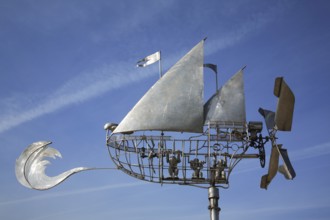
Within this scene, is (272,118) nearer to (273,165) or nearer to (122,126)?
(273,165)

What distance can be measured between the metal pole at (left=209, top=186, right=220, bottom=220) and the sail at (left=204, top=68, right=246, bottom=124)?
9.08 feet

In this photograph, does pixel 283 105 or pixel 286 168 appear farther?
pixel 283 105

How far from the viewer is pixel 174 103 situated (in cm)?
1973

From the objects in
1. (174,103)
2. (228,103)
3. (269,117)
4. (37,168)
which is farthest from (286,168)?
(37,168)

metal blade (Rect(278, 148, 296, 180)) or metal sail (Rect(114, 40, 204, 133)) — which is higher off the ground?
metal sail (Rect(114, 40, 204, 133))

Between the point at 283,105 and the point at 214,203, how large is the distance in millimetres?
4534

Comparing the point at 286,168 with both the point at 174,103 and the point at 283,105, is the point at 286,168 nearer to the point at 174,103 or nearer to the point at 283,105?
the point at 283,105

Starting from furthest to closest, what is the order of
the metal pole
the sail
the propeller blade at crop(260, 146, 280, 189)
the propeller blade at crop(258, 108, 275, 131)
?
the sail, the propeller blade at crop(258, 108, 275, 131), the propeller blade at crop(260, 146, 280, 189), the metal pole

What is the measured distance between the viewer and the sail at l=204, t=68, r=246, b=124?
20188 mm

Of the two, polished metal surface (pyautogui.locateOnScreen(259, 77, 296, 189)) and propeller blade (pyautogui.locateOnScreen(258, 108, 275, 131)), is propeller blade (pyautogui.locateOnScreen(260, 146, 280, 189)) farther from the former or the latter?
propeller blade (pyautogui.locateOnScreen(258, 108, 275, 131))

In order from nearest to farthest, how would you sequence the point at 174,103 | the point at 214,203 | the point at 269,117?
1. the point at 214,203
2. the point at 174,103
3. the point at 269,117

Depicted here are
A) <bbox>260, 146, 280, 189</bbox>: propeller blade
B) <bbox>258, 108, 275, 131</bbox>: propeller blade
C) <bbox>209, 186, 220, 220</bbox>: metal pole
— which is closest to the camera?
<bbox>209, 186, 220, 220</bbox>: metal pole

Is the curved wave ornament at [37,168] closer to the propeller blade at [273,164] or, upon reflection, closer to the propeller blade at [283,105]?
the propeller blade at [273,164]

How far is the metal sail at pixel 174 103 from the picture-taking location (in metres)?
19.3
